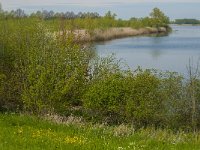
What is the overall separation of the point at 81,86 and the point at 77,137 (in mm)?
4663

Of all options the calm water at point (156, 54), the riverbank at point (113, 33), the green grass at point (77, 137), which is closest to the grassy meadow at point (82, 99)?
the green grass at point (77, 137)

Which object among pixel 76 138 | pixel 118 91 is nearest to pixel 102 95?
pixel 118 91

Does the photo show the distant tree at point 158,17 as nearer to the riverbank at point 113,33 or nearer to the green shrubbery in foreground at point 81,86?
the riverbank at point 113,33

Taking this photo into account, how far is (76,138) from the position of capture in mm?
10047

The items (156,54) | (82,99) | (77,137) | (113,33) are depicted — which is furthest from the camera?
(113,33)

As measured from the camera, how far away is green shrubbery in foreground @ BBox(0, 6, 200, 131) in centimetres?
1305

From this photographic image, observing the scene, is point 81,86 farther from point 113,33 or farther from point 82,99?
point 113,33

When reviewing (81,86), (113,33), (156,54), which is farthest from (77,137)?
(113,33)

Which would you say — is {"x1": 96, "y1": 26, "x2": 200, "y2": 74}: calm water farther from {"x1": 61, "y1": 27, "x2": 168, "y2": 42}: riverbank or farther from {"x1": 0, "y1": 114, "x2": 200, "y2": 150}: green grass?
{"x1": 0, "y1": 114, "x2": 200, "y2": 150}: green grass

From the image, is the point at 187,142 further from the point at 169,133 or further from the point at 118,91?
the point at 118,91

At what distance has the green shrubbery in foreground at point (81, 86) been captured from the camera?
13047 mm

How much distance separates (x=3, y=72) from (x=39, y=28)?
1.98 m

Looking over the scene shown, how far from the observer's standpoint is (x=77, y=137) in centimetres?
1024

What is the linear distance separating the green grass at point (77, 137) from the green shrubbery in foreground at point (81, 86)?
3.28 ft
